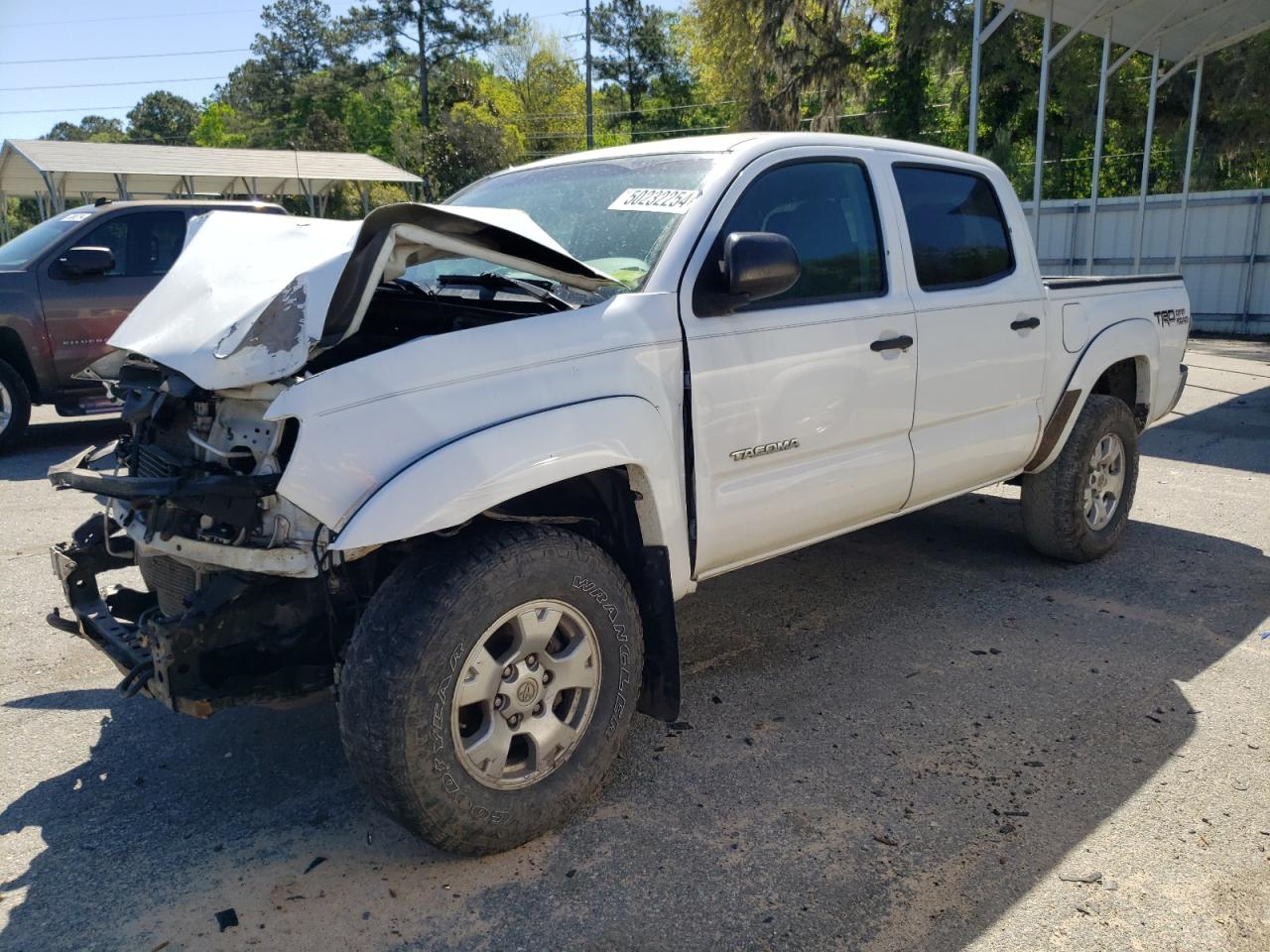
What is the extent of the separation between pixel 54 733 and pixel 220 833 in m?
1.06

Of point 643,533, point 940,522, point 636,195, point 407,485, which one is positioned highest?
point 636,195

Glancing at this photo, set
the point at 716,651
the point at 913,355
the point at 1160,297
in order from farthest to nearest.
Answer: the point at 1160,297
the point at 716,651
the point at 913,355

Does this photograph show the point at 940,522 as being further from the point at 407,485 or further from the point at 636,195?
the point at 407,485

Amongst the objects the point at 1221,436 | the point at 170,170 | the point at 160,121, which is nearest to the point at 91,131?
the point at 160,121

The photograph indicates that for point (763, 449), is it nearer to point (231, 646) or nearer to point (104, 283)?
point (231, 646)

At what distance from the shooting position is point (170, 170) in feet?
81.3

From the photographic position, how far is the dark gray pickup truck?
331 inches

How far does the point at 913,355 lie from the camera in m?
4.09

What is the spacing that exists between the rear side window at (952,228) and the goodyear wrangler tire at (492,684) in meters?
2.14

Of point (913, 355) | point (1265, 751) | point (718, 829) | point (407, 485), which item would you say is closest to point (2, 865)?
point (407, 485)

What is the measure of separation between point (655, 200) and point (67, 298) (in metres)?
6.97

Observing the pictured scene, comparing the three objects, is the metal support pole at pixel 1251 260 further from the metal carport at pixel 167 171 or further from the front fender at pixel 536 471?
the metal carport at pixel 167 171

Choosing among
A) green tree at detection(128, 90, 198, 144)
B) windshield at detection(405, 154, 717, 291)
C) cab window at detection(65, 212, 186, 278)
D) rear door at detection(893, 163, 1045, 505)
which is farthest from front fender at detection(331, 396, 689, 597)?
green tree at detection(128, 90, 198, 144)

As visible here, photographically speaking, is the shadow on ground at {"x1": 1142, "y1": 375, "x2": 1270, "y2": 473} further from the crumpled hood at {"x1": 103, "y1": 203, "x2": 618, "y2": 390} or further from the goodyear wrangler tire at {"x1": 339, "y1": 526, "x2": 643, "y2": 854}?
the crumpled hood at {"x1": 103, "y1": 203, "x2": 618, "y2": 390}
